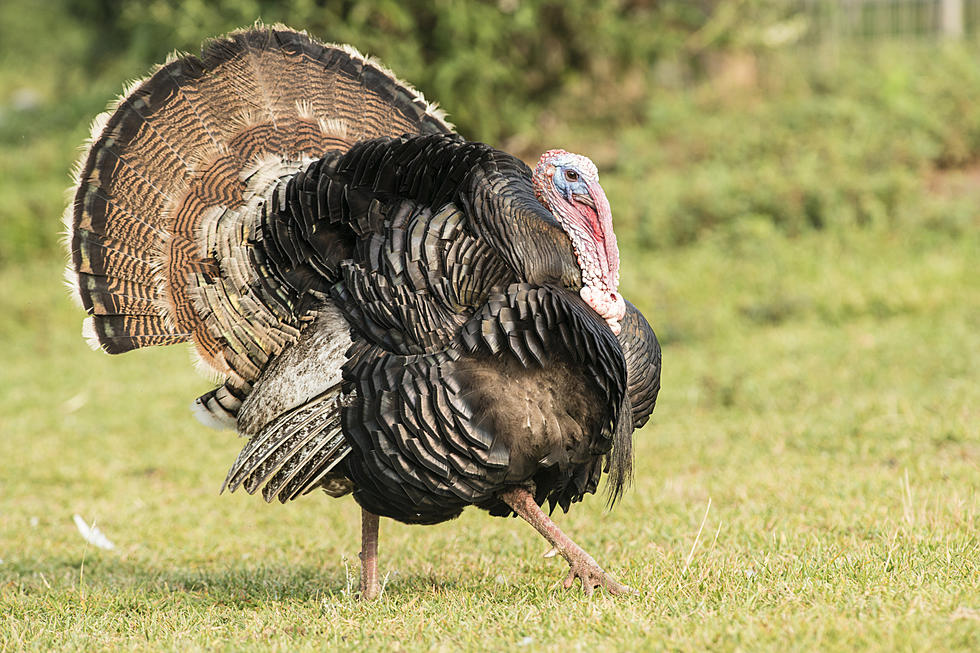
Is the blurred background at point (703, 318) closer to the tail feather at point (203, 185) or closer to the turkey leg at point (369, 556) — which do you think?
the turkey leg at point (369, 556)

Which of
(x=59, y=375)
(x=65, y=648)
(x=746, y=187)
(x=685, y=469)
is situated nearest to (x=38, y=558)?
(x=65, y=648)

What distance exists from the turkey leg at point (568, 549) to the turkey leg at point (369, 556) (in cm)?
75

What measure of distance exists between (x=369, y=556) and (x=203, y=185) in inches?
68.1

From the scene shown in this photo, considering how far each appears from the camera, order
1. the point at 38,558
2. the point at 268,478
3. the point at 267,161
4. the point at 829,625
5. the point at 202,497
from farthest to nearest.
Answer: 1. the point at 202,497
2. the point at 38,558
3. the point at 267,161
4. the point at 268,478
5. the point at 829,625

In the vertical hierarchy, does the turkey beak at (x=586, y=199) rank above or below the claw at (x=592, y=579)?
above

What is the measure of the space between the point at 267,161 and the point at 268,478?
145cm

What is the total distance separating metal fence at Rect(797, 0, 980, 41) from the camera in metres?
14.3

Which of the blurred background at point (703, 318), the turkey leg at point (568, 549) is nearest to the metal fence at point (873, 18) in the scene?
the blurred background at point (703, 318)

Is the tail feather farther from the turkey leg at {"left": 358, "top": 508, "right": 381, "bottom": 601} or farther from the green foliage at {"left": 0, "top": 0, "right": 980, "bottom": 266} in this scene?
the green foliage at {"left": 0, "top": 0, "right": 980, "bottom": 266}

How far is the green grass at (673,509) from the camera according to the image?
3697mm

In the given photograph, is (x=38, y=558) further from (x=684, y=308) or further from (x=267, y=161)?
(x=684, y=308)

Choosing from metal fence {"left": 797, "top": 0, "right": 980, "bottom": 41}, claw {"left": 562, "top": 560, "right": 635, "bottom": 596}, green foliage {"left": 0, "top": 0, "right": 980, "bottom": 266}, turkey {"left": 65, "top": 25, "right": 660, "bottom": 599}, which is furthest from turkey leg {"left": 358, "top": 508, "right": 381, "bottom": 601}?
metal fence {"left": 797, "top": 0, "right": 980, "bottom": 41}

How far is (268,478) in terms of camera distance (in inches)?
163

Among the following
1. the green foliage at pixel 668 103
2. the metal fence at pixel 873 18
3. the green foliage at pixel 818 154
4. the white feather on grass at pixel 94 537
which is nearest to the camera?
the white feather on grass at pixel 94 537
